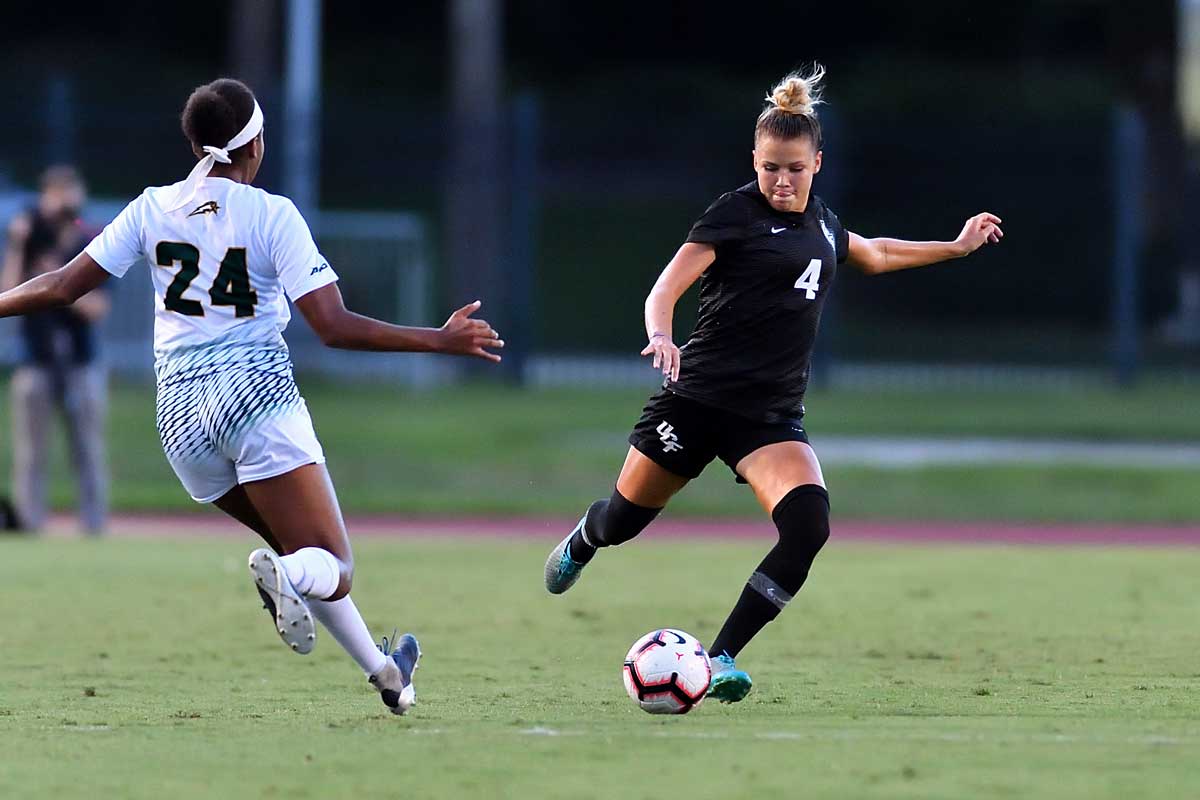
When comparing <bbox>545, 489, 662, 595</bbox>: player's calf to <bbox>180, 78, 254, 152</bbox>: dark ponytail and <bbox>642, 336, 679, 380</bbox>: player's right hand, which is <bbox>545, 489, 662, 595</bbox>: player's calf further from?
<bbox>180, 78, 254, 152</bbox>: dark ponytail

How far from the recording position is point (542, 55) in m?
48.4

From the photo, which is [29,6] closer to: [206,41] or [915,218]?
[206,41]

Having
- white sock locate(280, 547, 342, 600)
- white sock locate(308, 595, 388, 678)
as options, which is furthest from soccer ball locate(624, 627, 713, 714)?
white sock locate(280, 547, 342, 600)

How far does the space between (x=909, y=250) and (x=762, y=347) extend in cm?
103

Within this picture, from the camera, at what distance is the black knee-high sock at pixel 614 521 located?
824cm

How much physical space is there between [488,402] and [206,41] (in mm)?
27155

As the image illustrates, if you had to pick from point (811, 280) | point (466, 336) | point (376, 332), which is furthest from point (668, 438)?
point (376, 332)

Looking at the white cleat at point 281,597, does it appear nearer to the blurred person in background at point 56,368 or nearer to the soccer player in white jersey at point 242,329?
the soccer player in white jersey at point 242,329

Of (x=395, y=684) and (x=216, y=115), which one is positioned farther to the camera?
(x=395, y=684)

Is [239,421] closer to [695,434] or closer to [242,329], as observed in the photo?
[242,329]

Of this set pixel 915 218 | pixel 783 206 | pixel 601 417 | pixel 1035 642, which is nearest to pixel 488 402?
pixel 601 417

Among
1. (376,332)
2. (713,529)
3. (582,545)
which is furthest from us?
(713,529)

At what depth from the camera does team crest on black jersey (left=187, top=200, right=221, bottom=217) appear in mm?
6605

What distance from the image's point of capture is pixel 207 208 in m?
6.61
